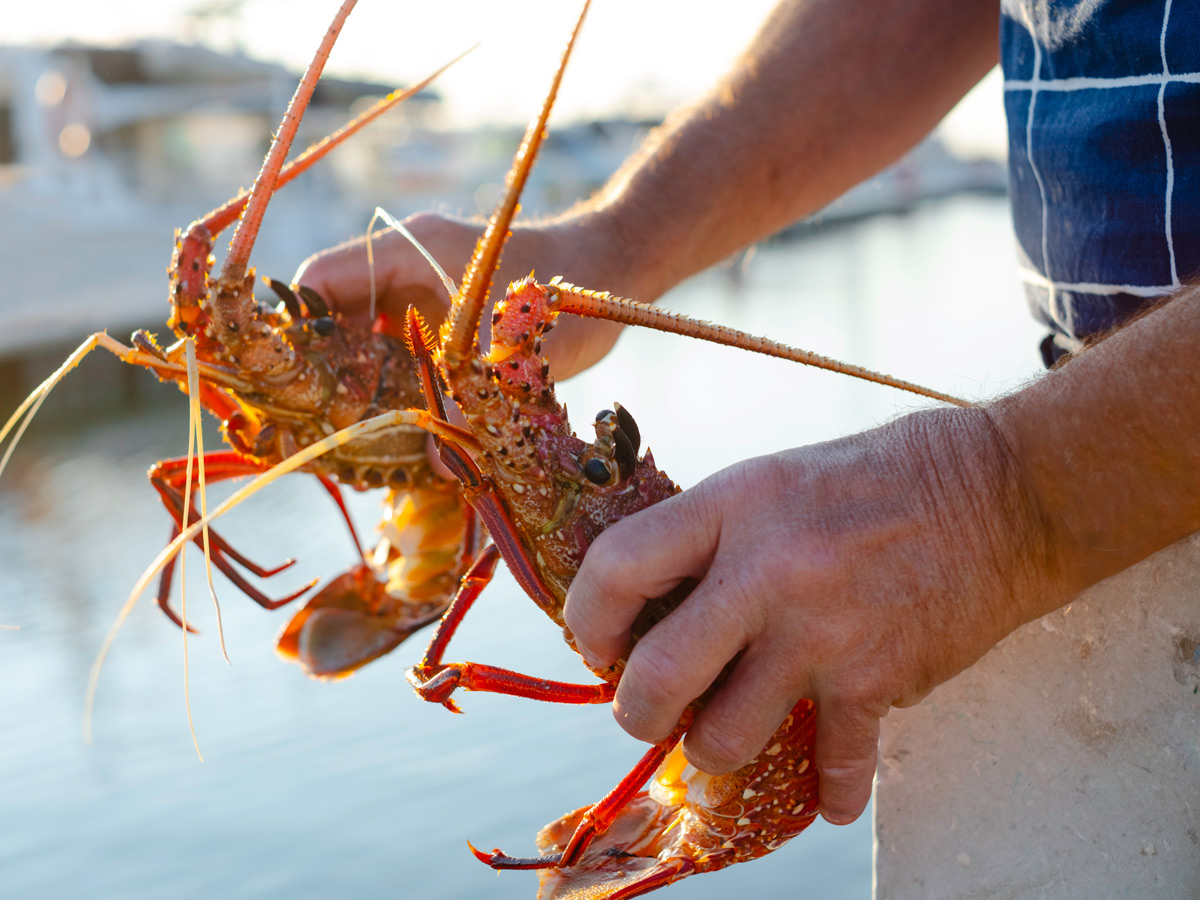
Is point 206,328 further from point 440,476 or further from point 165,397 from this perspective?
point 165,397

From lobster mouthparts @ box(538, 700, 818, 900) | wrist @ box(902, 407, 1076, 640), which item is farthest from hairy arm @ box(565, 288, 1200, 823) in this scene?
lobster mouthparts @ box(538, 700, 818, 900)

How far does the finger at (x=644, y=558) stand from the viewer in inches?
45.7

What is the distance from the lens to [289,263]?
20.0m

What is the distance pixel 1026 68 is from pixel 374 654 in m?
2.06

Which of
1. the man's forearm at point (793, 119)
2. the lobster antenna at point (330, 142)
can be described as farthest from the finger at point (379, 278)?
the man's forearm at point (793, 119)

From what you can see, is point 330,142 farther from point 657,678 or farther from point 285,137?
point 657,678

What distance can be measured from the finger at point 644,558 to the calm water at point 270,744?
0.57 m

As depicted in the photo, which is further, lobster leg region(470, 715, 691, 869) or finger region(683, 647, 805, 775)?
lobster leg region(470, 715, 691, 869)

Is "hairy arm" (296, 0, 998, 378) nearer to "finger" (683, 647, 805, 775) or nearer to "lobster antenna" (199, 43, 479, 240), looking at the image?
"lobster antenna" (199, 43, 479, 240)

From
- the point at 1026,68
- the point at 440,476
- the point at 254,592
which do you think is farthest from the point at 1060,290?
the point at 254,592

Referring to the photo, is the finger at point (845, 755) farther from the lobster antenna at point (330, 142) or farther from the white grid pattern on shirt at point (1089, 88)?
the lobster antenna at point (330, 142)

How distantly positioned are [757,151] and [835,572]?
142 centimetres

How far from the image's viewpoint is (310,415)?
2449 mm

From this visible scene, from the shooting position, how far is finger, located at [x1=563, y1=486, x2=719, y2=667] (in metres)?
1.16
